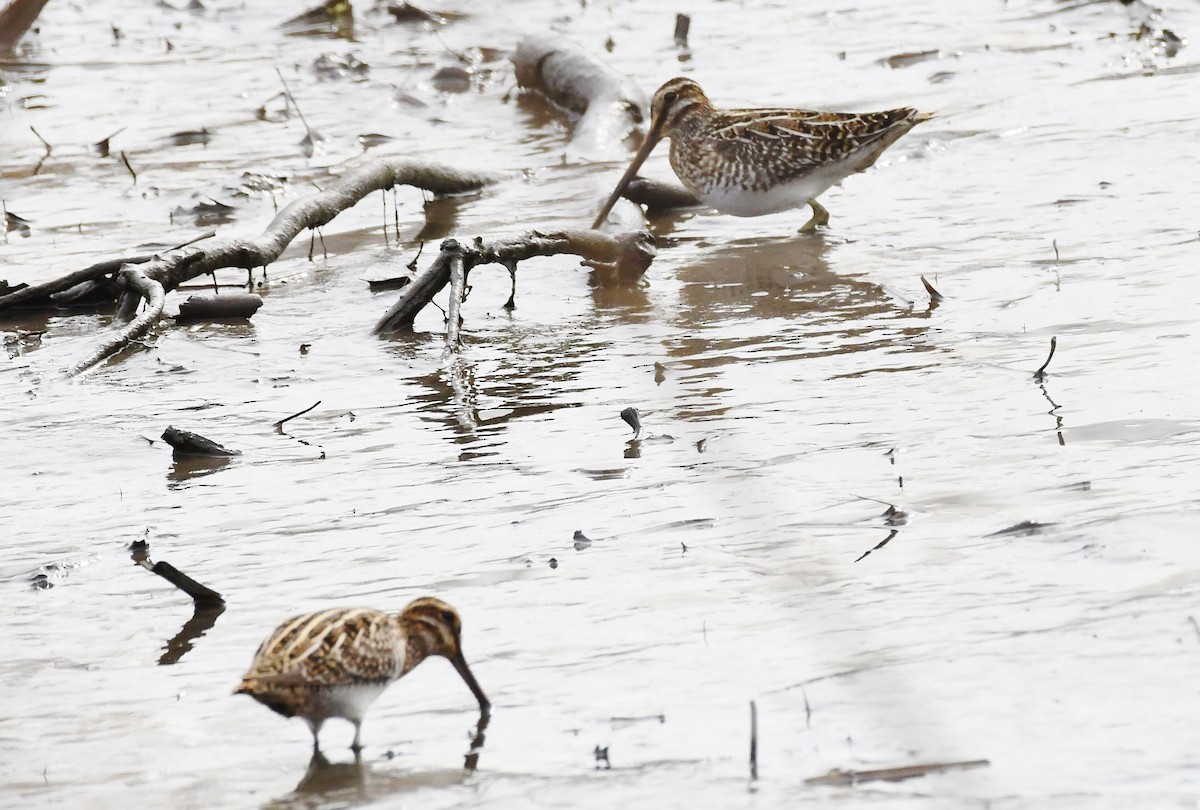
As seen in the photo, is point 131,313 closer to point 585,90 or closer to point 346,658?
point 346,658

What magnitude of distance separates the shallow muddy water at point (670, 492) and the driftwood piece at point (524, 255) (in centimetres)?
17

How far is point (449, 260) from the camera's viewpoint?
25.9ft

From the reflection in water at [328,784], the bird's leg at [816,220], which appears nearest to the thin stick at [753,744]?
the reflection in water at [328,784]

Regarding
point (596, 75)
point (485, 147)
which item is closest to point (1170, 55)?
point (596, 75)

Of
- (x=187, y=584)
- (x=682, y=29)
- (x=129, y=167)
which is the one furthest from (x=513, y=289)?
(x=682, y=29)

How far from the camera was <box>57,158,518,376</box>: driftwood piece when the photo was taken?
8.05 metres

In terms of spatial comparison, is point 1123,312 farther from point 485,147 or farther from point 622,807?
point 485,147

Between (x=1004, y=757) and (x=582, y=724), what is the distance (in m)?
1.03

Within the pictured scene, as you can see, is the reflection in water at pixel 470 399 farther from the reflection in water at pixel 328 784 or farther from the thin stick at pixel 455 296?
the reflection in water at pixel 328 784

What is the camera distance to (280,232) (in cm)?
909

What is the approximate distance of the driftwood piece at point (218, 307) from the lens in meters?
8.48

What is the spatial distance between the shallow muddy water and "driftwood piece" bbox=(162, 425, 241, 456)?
0.40 ft

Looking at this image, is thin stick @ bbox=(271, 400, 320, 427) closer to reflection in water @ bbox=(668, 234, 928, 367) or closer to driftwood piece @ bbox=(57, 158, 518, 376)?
driftwood piece @ bbox=(57, 158, 518, 376)

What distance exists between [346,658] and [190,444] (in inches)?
103
